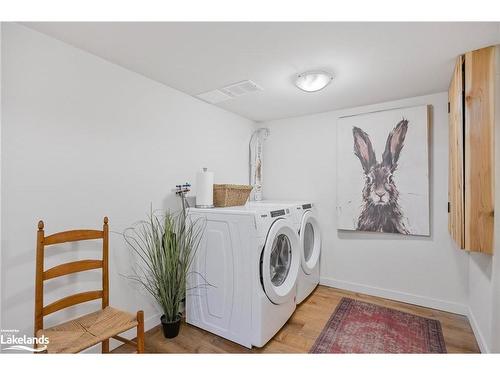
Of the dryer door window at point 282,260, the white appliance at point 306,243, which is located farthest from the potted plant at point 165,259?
the white appliance at point 306,243

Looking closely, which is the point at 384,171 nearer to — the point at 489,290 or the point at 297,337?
the point at 489,290

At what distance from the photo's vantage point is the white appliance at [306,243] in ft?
7.79

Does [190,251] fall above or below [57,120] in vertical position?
below

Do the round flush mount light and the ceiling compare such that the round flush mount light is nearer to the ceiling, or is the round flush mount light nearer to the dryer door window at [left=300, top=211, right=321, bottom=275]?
the ceiling

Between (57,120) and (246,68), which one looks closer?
(57,120)

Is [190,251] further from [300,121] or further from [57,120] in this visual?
[300,121]

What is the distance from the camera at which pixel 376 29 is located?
1361 millimetres

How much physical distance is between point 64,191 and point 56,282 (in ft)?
1.85

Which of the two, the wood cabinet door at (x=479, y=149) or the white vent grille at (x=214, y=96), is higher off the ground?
the white vent grille at (x=214, y=96)

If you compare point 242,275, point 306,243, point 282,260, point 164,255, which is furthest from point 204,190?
point 306,243

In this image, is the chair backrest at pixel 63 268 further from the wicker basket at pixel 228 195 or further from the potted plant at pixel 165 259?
the wicker basket at pixel 228 195

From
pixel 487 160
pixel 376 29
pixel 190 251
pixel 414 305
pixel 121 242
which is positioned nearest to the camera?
pixel 376 29

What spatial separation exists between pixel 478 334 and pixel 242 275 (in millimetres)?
→ 1843

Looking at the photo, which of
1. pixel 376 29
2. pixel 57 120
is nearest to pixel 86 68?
pixel 57 120
